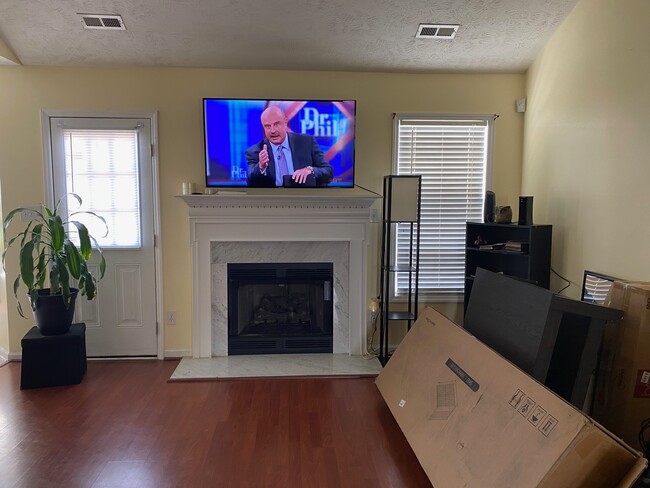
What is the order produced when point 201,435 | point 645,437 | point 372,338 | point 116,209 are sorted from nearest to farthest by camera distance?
point 645,437 < point 201,435 < point 116,209 < point 372,338

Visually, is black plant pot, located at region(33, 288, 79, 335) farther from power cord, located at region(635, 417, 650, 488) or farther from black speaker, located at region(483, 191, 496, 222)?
power cord, located at region(635, 417, 650, 488)

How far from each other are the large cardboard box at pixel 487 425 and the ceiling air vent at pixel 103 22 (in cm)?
305

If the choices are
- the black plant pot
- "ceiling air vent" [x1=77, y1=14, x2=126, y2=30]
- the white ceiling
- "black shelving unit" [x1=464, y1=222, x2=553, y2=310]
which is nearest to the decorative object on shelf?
"black shelving unit" [x1=464, y1=222, x2=553, y2=310]

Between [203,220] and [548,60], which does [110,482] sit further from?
[548,60]

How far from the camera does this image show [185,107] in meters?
3.51

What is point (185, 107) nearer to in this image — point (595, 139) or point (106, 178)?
point (106, 178)

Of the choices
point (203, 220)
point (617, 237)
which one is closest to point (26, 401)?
point (203, 220)

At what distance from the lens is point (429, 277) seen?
12.3 ft

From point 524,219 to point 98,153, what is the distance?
138 inches

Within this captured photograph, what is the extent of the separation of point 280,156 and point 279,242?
0.74 m

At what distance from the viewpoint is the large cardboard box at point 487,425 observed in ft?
4.85

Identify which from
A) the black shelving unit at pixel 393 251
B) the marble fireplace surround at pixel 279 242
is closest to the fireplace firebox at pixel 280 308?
the marble fireplace surround at pixel 279 242

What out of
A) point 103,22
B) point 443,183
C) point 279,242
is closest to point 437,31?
point 443,183

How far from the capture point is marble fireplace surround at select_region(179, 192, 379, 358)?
11.5 ft
